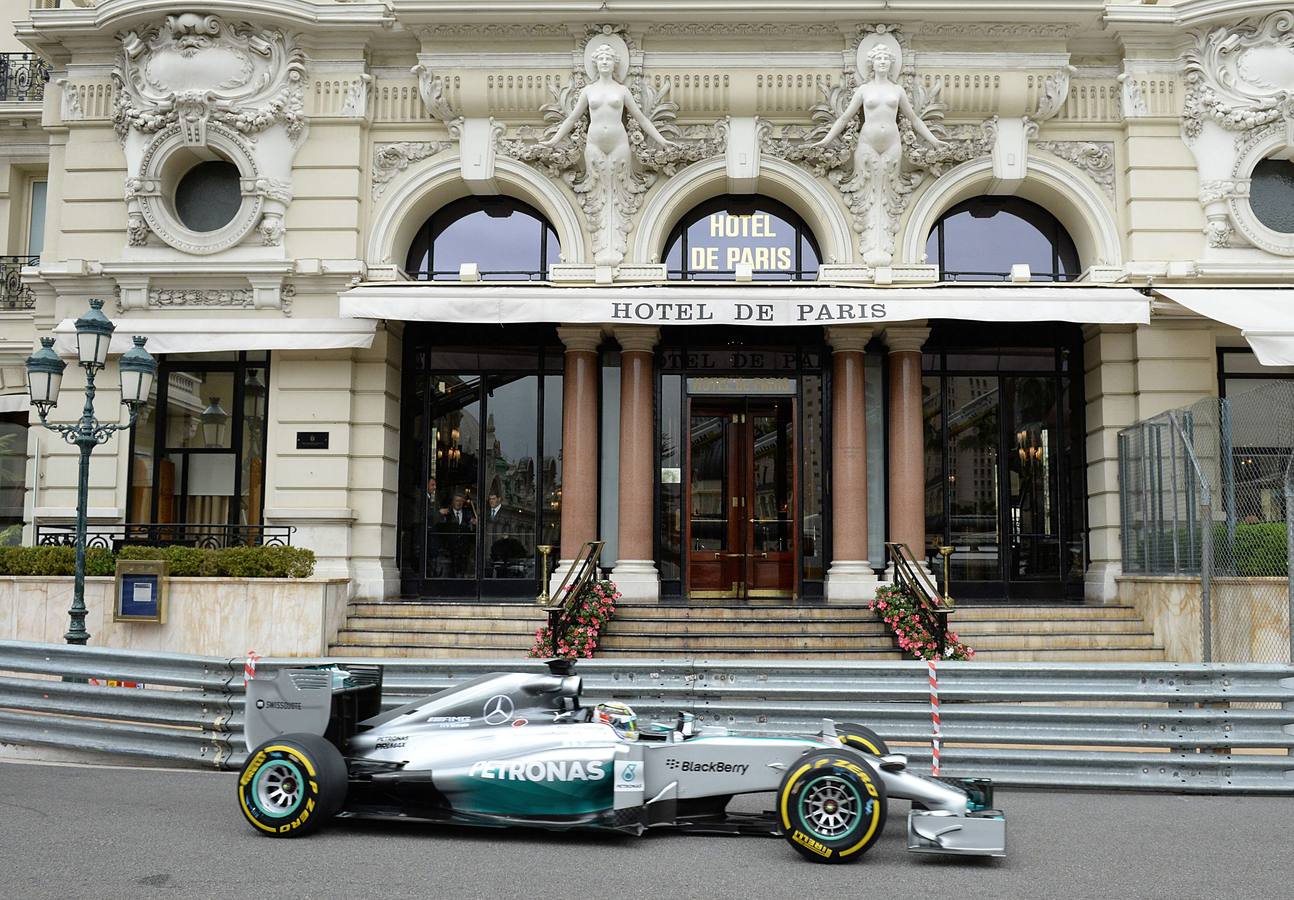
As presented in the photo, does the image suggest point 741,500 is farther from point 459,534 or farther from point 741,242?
point 459,534

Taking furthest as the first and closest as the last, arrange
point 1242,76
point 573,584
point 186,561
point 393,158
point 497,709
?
point 393,158
point 1242,76
point 573,584
point 186,561
point 497,709

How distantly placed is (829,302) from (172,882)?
1128cm

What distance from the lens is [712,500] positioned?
668 inches

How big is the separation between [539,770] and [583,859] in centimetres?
63

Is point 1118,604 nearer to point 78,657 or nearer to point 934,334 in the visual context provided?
point 934,334

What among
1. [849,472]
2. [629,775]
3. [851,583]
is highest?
[849,472]

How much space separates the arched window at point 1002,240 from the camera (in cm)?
1720

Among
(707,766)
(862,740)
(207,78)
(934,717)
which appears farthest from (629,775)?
(207,78)

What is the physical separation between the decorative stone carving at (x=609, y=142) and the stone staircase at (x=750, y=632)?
5436 millimetres

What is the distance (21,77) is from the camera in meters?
19.4

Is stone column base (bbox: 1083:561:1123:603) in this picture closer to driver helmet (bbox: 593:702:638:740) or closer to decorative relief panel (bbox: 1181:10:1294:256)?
decorative relief panel (bbox: 1181:10:1294:256)

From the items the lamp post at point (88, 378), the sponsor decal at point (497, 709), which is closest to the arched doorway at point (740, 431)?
the lamp post at point (88, 378)

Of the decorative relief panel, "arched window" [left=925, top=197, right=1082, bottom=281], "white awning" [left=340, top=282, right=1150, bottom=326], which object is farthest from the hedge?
the decorative relief panel

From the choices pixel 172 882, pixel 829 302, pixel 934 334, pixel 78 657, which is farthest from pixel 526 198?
pixel 172 882
